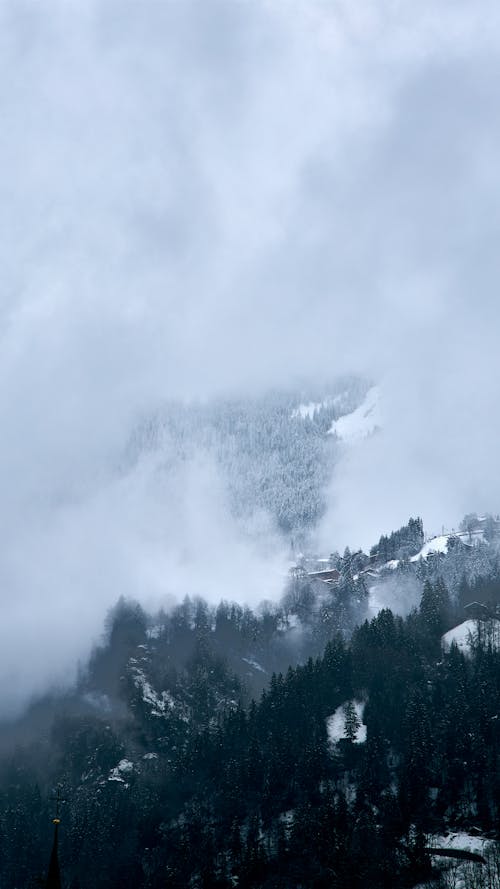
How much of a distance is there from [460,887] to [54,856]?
372 ft

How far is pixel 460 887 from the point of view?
655ft

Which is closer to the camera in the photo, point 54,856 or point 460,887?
point 54,856

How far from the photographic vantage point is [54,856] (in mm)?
122812
